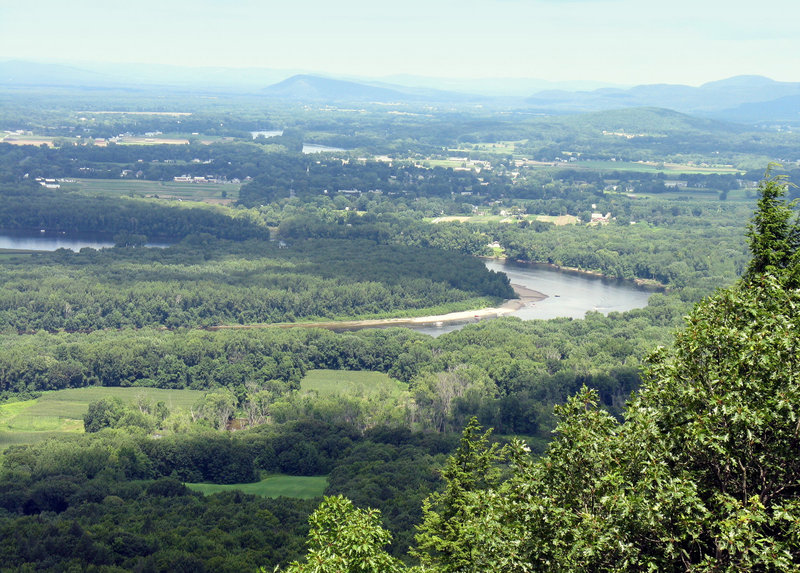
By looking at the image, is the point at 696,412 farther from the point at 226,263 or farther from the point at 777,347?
the point at 226,263

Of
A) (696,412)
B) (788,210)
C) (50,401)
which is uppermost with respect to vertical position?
(788,210)

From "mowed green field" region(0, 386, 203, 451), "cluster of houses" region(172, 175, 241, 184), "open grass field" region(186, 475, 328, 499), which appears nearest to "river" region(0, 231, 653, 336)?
"mowed green field" region(0, 386, 203, 451)

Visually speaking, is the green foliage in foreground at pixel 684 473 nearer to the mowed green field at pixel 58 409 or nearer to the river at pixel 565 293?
the mowed green field at pixel 58 409

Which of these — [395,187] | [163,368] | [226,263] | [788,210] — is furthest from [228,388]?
[395,187]

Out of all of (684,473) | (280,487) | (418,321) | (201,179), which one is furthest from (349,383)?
(201,179)

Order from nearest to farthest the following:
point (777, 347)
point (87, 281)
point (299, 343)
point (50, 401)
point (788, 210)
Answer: point (777, 347), point (788, 210), point (50, 401), point (299, 343), point (87, 281)

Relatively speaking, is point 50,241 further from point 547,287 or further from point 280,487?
point 280,487

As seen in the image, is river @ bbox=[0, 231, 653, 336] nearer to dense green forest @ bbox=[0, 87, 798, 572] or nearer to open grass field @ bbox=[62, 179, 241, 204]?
dense green forest @ bbox=[0, 87, 798, 572]

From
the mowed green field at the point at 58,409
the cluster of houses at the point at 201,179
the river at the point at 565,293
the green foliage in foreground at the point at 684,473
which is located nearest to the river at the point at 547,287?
the river at the point at 565,293
